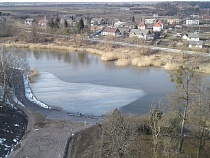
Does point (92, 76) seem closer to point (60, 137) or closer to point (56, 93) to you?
point (56, 93)

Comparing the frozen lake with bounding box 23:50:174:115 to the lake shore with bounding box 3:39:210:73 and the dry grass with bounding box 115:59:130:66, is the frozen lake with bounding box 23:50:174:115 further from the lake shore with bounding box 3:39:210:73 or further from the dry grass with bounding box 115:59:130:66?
the lake shore with bounding box 3:39:210:73

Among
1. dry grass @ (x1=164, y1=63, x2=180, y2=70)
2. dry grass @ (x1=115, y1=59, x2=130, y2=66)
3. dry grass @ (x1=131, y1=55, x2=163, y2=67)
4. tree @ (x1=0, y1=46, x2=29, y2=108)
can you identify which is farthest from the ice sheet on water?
dry grass @ (x1=131, y1=55, x2=163, y2=67)

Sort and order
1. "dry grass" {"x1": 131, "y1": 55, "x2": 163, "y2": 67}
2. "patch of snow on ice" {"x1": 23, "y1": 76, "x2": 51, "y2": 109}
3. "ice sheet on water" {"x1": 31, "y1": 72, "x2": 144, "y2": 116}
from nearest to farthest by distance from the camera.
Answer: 1. "ice sheet on water" {"x1": 31, "y1": 72, "x2": 144, "y2": 116}
2. "patch of snow on ice" {"x1": 23, "y1": 76, "x2": 51, "y2": 109}
3. "dry grass" {"x1": 131, "y1": 55, "x2": 163, "y2": 67}

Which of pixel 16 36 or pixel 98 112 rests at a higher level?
pixel 16 36

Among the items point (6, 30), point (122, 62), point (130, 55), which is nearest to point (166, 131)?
point (122, 62)

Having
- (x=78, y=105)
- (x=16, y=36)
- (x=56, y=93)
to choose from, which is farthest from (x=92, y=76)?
(x=16, y=36)

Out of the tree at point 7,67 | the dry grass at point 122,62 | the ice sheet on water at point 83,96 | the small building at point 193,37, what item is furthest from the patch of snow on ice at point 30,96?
the small building at point 193,37

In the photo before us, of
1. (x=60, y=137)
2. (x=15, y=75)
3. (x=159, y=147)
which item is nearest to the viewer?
(x=159, y=147)
